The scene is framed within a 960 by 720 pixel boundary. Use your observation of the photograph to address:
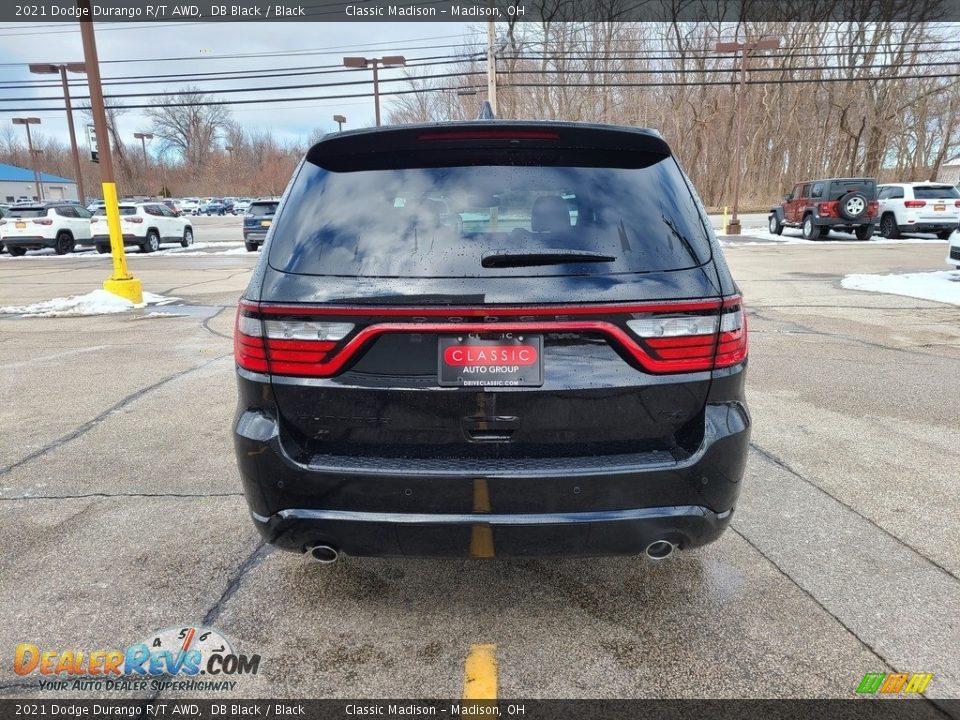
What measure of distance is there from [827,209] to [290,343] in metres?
22.3

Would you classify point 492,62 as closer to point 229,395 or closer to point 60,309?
point 60,309

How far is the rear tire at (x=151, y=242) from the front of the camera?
22.0 m

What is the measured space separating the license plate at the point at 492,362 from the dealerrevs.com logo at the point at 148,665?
1283 mm

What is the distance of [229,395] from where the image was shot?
528cm

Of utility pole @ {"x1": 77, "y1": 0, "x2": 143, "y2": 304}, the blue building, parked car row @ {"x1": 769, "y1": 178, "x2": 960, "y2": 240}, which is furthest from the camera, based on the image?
the blue building

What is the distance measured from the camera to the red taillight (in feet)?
65.7

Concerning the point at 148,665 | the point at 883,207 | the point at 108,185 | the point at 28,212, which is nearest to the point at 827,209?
the point at 883,207

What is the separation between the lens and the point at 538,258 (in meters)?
1.98

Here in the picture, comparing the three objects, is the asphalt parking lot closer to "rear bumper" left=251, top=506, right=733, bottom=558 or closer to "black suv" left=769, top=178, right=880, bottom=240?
"rear bumper" left=251, top=506, right=733, bottom=558

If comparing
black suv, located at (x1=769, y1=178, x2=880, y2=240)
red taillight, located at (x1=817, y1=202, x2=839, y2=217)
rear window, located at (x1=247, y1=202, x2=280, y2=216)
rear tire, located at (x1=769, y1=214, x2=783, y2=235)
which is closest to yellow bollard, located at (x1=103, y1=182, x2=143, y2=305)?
rear window, located at (x1=247, y1=202, x2=280, y2=216)

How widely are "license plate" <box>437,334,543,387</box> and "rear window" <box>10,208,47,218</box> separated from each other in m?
24.6

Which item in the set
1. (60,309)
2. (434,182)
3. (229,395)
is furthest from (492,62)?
(434,182)

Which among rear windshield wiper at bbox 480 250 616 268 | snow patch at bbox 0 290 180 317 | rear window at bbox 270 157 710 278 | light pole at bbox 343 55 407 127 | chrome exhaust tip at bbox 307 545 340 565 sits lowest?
snow patch at bbox 0 290 180 317

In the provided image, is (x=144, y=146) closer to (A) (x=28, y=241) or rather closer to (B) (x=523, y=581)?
(A) (x=28, y=241)
